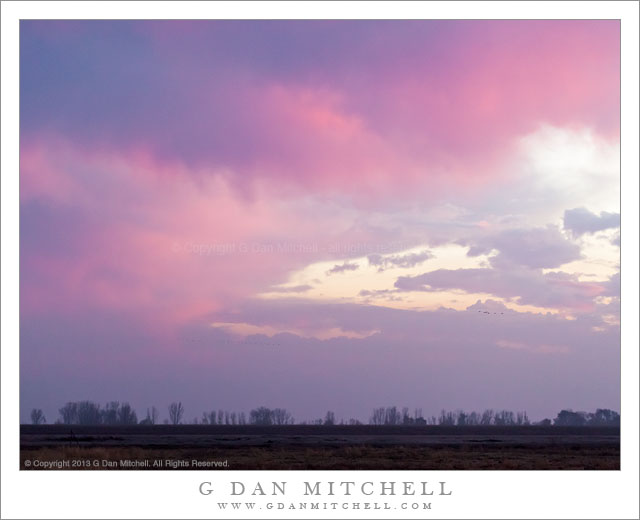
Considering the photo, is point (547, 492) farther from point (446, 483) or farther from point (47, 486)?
point (47, 486)

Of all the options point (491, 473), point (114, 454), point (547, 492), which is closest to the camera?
point (547, 492)

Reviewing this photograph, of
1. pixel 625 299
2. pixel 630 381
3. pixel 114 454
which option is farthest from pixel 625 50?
pixel 114 454

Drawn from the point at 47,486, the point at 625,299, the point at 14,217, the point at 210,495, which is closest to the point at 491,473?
the point at 625,299

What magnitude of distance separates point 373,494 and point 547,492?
20.3ft

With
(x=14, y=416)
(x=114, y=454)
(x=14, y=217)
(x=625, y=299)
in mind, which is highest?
(x=14, y=217)

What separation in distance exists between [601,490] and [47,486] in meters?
18.6

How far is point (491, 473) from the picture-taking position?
2969cm

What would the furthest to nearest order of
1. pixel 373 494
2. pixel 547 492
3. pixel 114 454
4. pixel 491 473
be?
pixel 114 454, pixel 491 473, pixel 547 492, pixel 373 494

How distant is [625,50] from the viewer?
88.0 ft

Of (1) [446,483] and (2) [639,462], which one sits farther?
(2) [639,462]

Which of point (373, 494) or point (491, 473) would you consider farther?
point (491, 473)

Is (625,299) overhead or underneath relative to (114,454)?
overhead

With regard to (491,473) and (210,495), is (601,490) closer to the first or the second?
(491,473)

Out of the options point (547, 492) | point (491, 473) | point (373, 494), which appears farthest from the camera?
point (491, 473)
